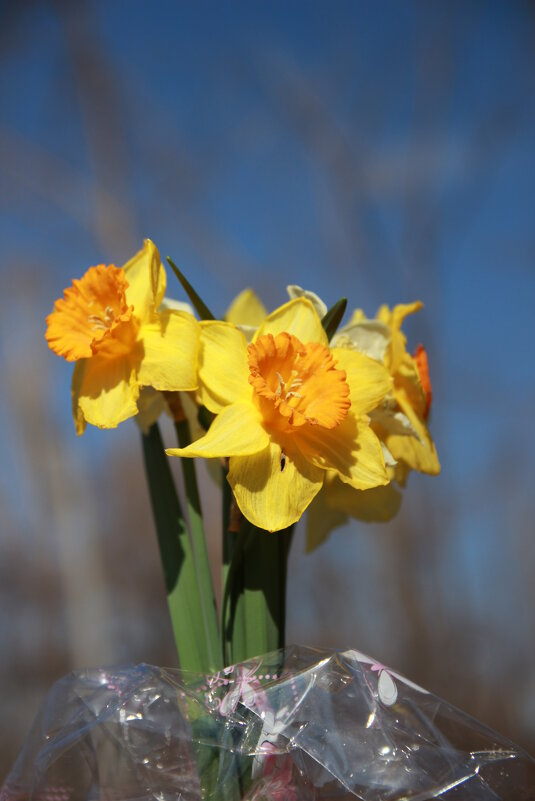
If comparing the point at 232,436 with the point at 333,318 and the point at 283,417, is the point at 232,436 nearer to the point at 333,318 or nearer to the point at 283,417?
the point at 283,417

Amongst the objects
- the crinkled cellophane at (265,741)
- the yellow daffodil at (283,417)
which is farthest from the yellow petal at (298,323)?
the crinkled cellophane at (265,741)

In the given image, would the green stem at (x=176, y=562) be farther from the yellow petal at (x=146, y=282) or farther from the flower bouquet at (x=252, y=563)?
the yellow petal at (x=146, y=282)

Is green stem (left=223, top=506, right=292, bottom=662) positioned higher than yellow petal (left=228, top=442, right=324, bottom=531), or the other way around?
yellow petal (left=228, top=442, right=324, bottom=531)

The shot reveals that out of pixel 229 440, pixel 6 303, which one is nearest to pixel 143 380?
pixel 229 440

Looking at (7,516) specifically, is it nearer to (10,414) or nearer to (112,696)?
(10,414)

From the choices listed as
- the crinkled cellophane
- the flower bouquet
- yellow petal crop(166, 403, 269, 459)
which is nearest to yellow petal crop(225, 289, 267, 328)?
the flower bouquet

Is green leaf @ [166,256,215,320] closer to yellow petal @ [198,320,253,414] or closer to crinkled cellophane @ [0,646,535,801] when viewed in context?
yellow petal @ [198,320,253,414]

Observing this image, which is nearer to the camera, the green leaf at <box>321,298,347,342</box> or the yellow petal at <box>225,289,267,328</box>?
the green leaf at <box>321,298,347,342</box>
